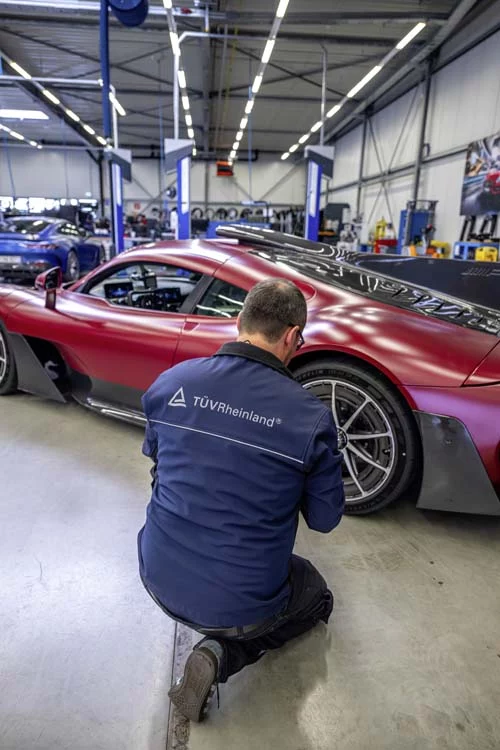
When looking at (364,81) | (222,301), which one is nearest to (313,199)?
(222,301)

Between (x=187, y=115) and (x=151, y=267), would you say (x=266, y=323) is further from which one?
(x=187, y=115)

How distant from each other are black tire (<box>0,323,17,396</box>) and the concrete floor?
→ 4.47 feet

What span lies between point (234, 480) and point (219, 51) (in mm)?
12509

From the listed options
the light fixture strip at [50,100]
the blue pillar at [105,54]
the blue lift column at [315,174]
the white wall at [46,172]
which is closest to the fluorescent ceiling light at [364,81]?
the blue lift column at [315,174]

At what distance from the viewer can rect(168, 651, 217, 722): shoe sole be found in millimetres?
1222

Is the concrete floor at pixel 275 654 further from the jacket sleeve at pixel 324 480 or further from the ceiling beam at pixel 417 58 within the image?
the ceiling beam at pixel 417 58

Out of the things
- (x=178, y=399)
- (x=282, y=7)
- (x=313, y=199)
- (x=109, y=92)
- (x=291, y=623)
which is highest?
(x=282, y=7)

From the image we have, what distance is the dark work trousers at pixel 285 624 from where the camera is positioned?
4.20 feet

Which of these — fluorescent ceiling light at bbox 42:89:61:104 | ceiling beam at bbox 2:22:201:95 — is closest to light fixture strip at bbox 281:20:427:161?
ceiling beam at bbox 2:22:201:95

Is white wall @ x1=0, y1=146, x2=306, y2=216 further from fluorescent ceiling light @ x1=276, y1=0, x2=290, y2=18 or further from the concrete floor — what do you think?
the concrete floor

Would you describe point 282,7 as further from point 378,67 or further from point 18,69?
point 18,69

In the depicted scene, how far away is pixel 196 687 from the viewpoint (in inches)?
48.6

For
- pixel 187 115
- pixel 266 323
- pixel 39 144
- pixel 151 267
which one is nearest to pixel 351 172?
pixel 187 115

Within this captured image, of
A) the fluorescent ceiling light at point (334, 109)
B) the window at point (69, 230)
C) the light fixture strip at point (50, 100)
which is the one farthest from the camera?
the fluorescent ceiling light at point (334, 109)
